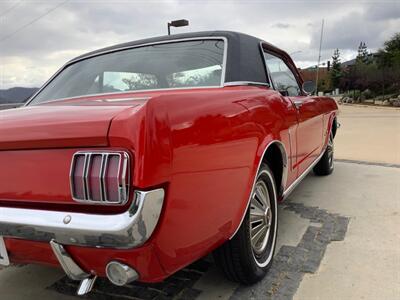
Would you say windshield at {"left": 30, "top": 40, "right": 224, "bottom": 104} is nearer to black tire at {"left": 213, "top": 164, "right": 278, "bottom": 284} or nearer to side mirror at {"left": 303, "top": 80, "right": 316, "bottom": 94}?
black tire at {"left": 213, "top": 164, "right": 278, "bottom": 284}

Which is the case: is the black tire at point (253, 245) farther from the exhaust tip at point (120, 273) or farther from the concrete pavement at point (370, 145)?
the concrete pavement at point (370, 145)

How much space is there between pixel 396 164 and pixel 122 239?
219 inches

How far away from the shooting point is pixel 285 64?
4215mm

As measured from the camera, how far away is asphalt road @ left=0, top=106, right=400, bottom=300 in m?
2.52

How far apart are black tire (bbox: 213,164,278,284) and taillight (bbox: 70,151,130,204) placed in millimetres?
931

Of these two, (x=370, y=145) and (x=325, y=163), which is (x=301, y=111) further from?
(x=370, y=145)

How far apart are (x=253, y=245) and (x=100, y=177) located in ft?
4.22

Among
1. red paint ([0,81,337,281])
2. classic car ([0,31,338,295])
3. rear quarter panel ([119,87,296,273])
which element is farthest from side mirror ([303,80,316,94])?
red paint ([0,81,337,281])

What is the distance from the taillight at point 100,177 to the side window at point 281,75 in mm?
2034

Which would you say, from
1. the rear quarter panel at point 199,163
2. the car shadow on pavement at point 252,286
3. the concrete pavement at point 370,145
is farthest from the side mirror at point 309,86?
the concrete pavement at point 370,145

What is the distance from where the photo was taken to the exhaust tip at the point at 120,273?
1.71 metres

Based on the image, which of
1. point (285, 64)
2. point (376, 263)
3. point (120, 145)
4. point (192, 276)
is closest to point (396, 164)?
point (285, 64)

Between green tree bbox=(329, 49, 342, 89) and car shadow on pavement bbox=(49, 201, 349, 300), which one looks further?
green tree bbox=(329, 49, 342, 89)

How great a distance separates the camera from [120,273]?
172 centimetres
